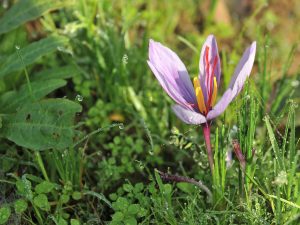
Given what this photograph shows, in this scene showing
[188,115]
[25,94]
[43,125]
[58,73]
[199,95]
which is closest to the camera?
[188,115]

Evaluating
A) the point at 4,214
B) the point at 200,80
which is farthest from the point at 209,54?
the point at 4,214

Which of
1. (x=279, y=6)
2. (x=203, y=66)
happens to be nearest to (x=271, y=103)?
(x=203, y=66)

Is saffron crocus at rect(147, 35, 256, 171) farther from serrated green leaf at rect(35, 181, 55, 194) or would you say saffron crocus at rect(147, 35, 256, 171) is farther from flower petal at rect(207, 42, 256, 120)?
serrated green leaf at rect(35, 181, 55, 194)

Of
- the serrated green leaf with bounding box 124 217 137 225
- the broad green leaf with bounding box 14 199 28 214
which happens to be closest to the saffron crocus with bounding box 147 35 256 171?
the serrated green leaf with bounding box 124 217 137 225

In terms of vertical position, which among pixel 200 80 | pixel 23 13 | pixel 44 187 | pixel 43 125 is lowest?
pixel 44 187

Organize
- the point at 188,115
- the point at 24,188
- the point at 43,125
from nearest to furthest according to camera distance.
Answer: the point at 188,115, the point at 24,188, the point at 43,125

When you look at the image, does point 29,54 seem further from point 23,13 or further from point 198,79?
point 198,79
